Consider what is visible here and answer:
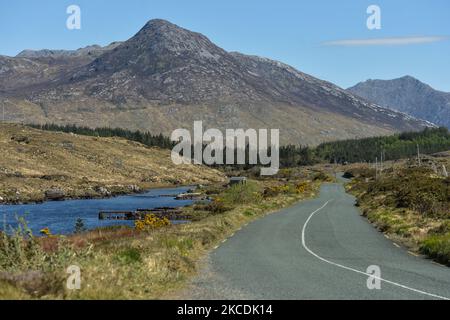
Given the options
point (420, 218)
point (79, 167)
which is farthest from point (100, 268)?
point (79, 167)

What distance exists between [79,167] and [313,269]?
11250 cm

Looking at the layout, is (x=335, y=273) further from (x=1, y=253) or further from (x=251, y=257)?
(x=1, y=253)

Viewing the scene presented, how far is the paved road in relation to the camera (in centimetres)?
1317

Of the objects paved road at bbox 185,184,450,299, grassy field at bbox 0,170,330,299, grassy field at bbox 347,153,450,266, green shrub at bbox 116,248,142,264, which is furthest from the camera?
grassy field at bbox 347,153,450,266

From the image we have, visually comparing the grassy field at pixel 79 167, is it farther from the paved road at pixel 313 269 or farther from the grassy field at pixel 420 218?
the paved road at pixel 313 269

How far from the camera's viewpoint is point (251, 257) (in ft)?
65.9

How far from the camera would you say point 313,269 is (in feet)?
56.3

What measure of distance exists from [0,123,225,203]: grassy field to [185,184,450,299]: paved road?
64.1 metres

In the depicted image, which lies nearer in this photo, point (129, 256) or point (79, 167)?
point (129, 256)

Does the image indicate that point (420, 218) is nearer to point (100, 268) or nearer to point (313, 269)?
point (313, 269)

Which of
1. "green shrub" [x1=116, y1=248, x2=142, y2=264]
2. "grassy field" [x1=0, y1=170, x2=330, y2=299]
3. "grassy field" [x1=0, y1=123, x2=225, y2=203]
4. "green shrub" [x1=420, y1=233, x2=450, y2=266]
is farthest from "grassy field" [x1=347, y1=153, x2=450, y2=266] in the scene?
"grassy field" [x1=0, y1=123, x2=225, y2=203]

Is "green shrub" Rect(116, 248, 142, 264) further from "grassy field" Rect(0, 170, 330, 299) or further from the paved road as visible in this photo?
the paved road
